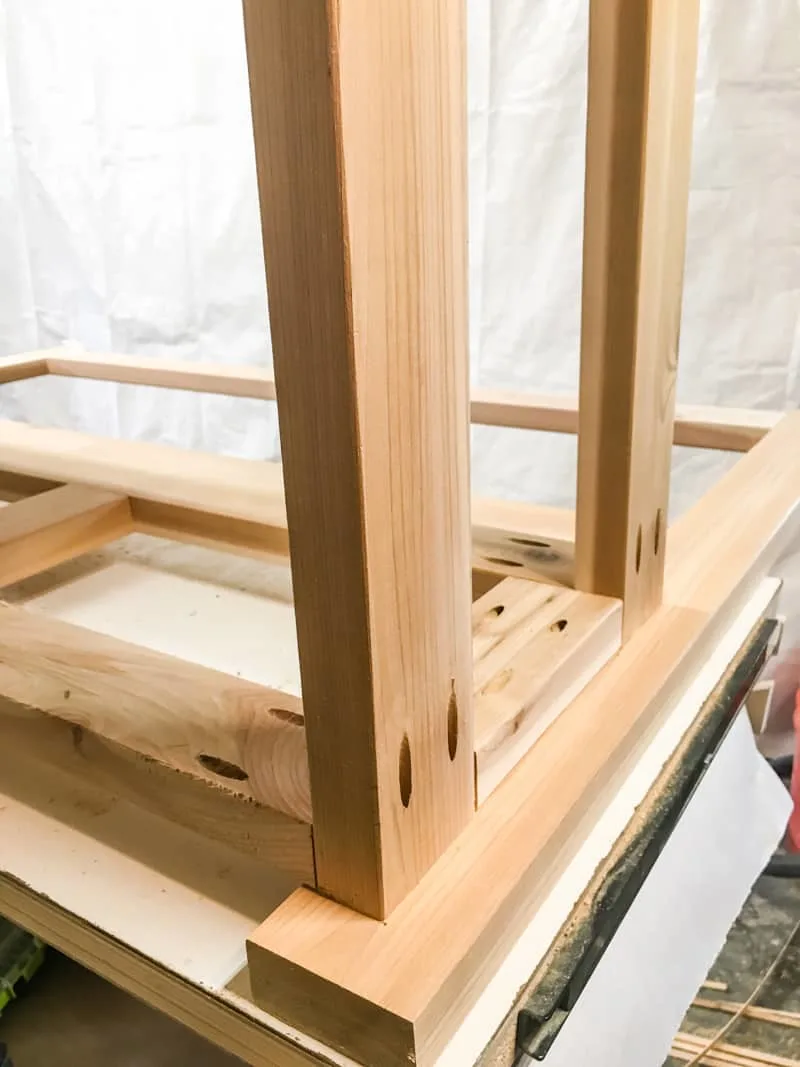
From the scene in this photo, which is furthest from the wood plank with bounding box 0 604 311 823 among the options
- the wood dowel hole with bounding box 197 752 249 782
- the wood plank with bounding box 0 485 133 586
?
the wood plank with bounding box 0 485 133 586

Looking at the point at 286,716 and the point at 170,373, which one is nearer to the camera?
the point at 286,716

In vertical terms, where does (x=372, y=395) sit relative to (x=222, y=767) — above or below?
above

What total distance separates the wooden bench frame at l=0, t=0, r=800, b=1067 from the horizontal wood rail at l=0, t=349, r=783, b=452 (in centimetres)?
27

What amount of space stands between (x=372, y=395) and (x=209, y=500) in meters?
0.46

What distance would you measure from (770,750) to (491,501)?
80cm

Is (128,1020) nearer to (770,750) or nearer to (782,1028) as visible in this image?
(782,1028)

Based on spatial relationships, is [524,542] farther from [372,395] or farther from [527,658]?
[372,395]

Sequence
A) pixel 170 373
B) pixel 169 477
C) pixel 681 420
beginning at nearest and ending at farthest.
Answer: pixel 169 477, pixel 681 420, pixel 170 373

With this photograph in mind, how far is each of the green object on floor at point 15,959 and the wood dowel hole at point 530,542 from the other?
54cm

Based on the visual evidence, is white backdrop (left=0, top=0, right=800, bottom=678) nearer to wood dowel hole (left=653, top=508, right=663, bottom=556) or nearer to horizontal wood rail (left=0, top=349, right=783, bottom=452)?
horizontal wood rail (left=0, top=349, right=783, bottom=452)

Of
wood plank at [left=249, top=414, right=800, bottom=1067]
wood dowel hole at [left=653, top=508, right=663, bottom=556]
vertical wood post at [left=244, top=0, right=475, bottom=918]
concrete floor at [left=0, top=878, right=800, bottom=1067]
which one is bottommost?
concrete floor at [left=0, top=878, right=800, bottom=1067]

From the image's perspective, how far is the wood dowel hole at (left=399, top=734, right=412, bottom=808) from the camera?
1.07 ft

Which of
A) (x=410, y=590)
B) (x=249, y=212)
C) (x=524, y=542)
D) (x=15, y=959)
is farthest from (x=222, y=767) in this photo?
(x=249, y=212)

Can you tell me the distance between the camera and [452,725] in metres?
0.36
